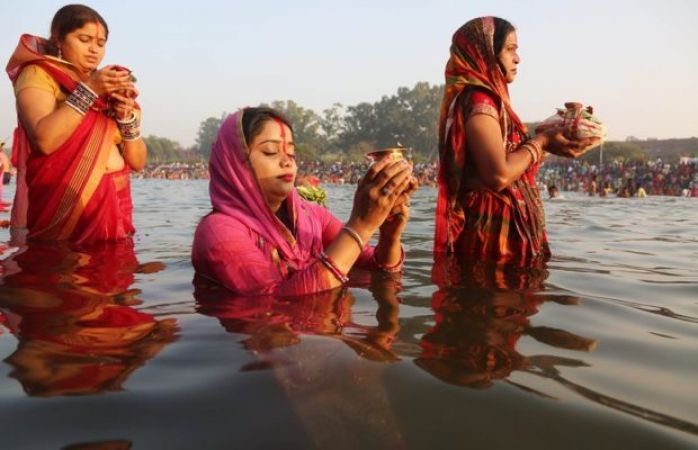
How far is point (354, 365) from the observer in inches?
56.6

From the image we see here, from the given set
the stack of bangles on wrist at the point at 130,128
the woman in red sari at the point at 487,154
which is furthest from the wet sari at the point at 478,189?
the stack of bangles on wrist at the point at 130,128

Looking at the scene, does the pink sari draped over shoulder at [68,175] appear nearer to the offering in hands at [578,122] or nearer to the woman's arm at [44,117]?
the woman's arm at [44,117]

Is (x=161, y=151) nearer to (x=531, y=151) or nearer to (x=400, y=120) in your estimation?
(x=400, y=120)

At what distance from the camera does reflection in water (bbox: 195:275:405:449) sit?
1.15m

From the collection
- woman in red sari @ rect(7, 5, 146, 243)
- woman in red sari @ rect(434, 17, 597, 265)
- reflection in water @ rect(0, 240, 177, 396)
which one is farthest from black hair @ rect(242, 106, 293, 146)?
woman in red sari @ rect(7, 5, 146, 243)

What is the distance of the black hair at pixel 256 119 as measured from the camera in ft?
7.73

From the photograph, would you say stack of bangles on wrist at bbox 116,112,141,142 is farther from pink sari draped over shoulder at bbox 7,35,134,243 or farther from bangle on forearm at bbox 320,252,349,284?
bangle on forearm at bbox 320,252,349,284

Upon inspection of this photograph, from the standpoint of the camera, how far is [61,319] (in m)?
1.93

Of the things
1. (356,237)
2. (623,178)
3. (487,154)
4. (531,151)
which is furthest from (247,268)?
(623,178)

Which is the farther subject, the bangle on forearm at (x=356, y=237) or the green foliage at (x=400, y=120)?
the green foliage at (x=400, y=120)

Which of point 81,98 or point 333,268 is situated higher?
point 81,98

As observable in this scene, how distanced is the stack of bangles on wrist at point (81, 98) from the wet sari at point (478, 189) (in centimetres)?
207

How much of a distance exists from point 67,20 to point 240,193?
2.15 meters

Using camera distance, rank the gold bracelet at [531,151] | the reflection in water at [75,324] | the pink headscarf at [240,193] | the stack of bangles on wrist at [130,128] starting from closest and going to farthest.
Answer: the reflection in water at [75,324]
the pink headscarf at [240,193]
the gold bracelet at [531,151]
the stack of bangles on wrist at [130,128]
